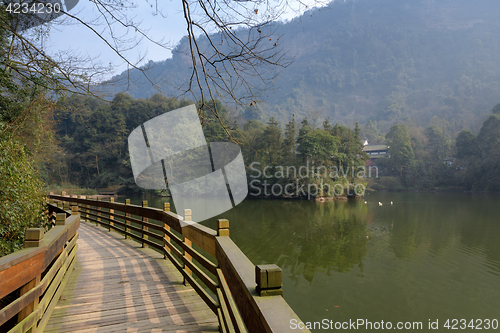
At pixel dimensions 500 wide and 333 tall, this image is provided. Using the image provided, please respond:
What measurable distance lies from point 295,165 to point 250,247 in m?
18.4

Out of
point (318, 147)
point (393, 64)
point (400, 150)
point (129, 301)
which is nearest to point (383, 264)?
point (129, 301)

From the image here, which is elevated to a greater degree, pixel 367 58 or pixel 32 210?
pixel 367 58

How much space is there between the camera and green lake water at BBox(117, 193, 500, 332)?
6.18 m

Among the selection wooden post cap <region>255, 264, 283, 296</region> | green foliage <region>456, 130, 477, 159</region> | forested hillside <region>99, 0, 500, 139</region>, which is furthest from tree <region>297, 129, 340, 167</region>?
forested hillside <region>99, 0, 500, 139</region>

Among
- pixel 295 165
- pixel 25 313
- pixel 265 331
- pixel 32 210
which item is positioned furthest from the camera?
pixel 295 165

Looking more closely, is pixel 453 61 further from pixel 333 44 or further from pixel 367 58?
pixel 333 44

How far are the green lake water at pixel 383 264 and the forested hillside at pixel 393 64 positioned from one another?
7407 centimetres

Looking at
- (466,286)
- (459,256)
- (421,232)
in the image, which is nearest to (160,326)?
(466,286)

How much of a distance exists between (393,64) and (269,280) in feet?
455

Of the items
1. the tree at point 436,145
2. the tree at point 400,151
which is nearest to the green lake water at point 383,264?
the tree at point 400,151

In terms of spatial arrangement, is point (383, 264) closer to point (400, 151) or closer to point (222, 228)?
point (222, 228)

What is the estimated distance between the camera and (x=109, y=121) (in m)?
36.9

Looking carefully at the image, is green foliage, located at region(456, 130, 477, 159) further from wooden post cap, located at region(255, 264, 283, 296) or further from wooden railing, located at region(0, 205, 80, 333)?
wooden railing, located at region(0, 205, 80, 333)

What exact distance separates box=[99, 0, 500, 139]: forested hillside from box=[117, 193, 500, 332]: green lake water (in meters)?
74.1
